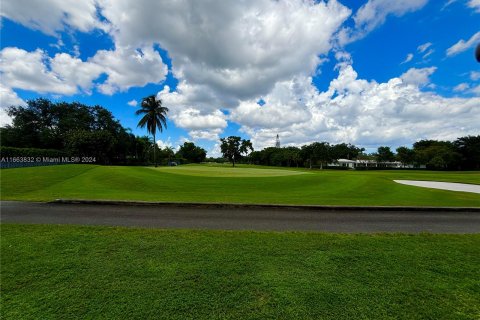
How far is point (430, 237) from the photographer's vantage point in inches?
224

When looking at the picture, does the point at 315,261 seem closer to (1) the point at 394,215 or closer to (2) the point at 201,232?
(2) the point at 201,232

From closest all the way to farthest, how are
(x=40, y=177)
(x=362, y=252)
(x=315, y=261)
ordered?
(x=315, y=261) → (x=362, y=252) → (x=40, y=177)

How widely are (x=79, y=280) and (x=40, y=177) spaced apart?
701 inches

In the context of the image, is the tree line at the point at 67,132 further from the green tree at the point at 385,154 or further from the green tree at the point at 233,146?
the green tree at the point at 385,154

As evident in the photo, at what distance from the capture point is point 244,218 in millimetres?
7730

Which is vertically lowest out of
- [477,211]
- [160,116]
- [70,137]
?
[477,211]

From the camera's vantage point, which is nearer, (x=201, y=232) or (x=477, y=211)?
(x=201, y=232)

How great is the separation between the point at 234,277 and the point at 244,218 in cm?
424

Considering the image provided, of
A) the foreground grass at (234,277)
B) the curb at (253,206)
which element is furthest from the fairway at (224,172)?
the foreground grass at (234,277)

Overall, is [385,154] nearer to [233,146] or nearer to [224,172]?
[233,146]

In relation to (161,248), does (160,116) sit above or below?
above

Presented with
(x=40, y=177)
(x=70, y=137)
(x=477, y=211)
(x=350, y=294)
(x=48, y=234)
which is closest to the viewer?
(x=350, y=294)

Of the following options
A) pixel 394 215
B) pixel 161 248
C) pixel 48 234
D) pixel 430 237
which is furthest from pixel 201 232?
pixel 394 215

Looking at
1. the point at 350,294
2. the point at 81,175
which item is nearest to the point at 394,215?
the point at 350,294
